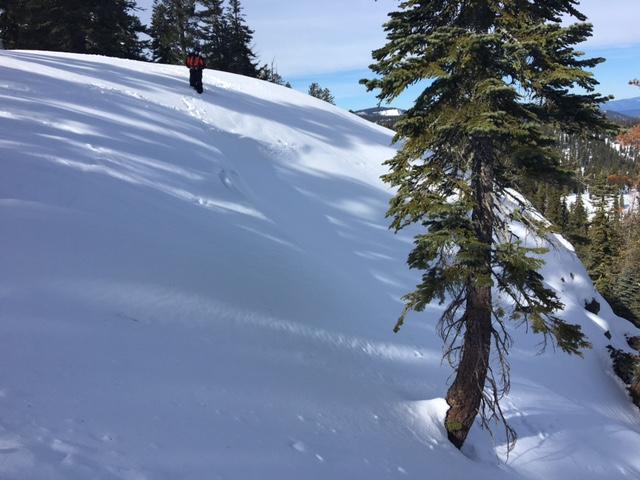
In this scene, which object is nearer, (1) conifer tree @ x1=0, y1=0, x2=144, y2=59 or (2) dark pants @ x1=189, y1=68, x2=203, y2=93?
(2) dark pants @ x1=189, y1=68, x2=203, y2=93

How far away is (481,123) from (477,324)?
120 inches

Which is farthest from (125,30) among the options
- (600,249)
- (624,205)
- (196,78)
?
(624,205)

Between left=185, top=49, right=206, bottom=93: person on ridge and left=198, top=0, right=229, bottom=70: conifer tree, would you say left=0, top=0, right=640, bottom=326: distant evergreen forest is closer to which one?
left=198, top=0, right=229, bottom=70: conifer tree

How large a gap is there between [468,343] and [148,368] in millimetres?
4759

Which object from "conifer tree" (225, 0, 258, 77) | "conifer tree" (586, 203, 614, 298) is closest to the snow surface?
"conifer tree" (586, 203, 614, 298)

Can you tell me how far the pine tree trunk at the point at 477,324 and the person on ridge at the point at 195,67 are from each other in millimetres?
14558

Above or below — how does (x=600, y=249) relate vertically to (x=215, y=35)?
below

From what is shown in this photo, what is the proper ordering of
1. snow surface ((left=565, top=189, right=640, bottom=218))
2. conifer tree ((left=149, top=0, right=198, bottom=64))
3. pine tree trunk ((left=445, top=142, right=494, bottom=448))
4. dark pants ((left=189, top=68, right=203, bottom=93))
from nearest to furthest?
pine tree trunk ((left=445, top=142, right=494, bottom=448)), dark pants ((left=189, top=68, right=203, bottom=93)), conifer tree ((left=149, top=0, right=198, bottom=64)), snow surface ((left=565, top=189, right=640, bottom=218))

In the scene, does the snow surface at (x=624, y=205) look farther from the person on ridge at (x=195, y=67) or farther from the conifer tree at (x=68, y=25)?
the conifer tree at (x=68, y=25)

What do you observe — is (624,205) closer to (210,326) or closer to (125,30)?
(125,30)

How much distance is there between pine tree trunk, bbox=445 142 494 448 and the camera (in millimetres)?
5887

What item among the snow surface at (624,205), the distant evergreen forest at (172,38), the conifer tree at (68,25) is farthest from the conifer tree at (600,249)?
the conifer tree at (68,25)

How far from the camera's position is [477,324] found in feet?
20.3

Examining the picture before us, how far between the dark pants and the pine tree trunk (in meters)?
14.9
